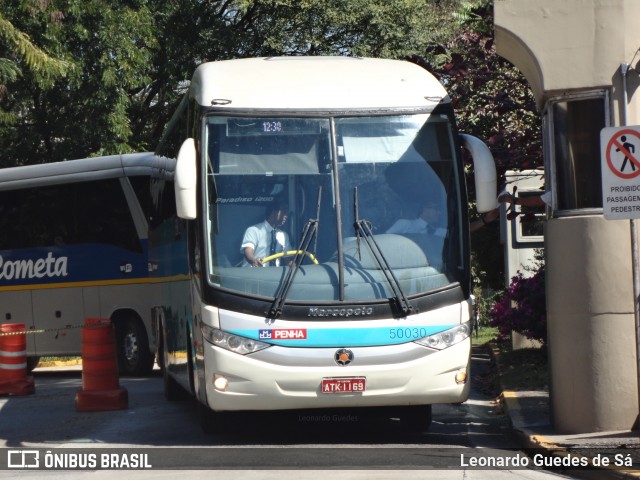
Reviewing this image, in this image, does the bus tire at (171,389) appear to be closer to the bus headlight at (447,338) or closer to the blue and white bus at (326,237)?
the blue and white bus at (326,237)

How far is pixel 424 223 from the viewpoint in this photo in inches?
431

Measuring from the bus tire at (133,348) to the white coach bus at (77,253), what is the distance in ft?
0.06

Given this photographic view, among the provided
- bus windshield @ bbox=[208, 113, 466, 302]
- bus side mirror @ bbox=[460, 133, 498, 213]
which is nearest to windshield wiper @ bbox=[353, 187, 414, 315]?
bus windshield @ bbox=[208, 113, 466, 302]

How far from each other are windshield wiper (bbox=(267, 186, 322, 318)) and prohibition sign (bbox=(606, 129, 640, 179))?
106 inches

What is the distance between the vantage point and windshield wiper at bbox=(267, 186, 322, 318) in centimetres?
1038

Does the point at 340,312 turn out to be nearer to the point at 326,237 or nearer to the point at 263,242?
the point at 326,237

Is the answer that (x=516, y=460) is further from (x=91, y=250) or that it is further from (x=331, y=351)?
(x=91, y=250)

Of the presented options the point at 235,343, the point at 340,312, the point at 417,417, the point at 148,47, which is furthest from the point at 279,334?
the point at 148,47

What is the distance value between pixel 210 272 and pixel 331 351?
51.5 inches

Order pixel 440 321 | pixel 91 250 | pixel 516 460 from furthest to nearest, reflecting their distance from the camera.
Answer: pixel 91 250 → pixel 440 321 → pixel 516 460

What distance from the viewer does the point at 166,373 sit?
1578 cm

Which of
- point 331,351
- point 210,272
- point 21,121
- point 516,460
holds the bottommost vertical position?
point 516,460

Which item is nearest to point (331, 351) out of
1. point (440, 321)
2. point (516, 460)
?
point (440, 321)

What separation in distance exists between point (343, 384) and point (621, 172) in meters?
2.99
